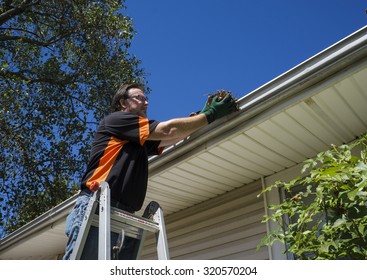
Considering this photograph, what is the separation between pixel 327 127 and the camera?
3707 millimetres

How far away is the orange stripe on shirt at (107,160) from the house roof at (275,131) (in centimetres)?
97

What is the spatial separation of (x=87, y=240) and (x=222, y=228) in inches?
110

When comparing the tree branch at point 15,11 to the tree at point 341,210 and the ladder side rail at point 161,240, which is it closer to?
the ladder side rail at point 161,240

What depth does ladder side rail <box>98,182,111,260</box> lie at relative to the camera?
2.33m

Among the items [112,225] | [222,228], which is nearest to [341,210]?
[112,225]

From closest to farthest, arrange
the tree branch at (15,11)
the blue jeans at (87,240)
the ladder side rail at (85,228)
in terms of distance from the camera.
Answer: the ladder side rail at (85,228)
the blue jeans at (87,240)
the tree branch at (15,11)

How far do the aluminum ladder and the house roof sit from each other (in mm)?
1101

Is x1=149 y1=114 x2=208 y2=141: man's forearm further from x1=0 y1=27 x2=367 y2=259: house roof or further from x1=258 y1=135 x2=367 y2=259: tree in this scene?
x1=258 y1=135 x2=367 y2=259: tree

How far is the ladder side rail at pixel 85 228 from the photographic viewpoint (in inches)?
95.7

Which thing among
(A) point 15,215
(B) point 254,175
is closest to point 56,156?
(A) point 15,215

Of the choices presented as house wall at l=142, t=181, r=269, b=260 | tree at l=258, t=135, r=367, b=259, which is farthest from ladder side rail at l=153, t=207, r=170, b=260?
house wall at l=142, t=181, r=269, b=260

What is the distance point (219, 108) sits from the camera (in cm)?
335

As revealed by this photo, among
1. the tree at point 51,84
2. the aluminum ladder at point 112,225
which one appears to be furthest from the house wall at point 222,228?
the tree at point 51,84
